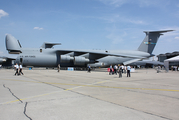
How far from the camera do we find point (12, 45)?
2719 centimetres

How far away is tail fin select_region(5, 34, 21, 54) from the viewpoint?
27059 mm

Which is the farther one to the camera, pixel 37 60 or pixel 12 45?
pixel 12 45

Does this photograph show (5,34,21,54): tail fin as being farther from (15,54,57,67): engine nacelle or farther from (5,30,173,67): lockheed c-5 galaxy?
(15,54,57,67): engine nacelle

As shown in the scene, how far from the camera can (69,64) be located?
2752cm

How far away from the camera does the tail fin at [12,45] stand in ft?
88.8

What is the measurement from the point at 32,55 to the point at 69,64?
637cm

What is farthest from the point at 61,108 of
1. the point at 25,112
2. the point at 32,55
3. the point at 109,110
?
the point at 32,55

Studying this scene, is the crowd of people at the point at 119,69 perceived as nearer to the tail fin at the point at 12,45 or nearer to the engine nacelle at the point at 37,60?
the engine nacelle at the point at 37,60

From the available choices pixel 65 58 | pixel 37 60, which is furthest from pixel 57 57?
pixel 37 60

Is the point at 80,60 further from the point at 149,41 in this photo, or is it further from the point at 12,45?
the point at 149,41

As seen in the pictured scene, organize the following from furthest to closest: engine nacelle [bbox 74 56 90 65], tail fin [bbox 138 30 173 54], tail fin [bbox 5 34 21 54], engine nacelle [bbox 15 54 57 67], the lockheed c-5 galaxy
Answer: tail fin [bbox 138 30 173 54], tail fin [bbox 5 34 21 54], engine nacelle [bbox 74 56 90 65], the lockheed c-5 galaxy, engine nacelle [bbox 15 54 57 67]

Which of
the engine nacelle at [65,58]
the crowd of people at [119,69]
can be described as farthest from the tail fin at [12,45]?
the crowd of people at [119,69]

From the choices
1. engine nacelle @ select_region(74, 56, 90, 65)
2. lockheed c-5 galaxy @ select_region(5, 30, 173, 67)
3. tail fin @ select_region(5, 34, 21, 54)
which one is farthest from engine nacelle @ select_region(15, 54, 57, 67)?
engine nacelle @ select_region(74, 56, 90, 65)

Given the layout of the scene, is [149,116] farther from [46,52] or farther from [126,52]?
[126,52]
